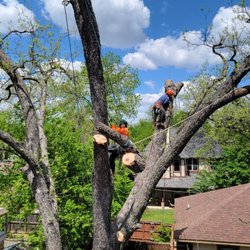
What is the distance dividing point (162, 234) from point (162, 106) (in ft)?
45.6

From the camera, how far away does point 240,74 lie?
6.22m

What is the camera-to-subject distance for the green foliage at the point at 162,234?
19625mm

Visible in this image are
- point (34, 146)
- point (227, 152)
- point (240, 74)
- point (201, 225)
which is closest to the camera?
point (240, 74)

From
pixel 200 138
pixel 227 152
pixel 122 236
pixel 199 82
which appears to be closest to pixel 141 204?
pixel 122 236

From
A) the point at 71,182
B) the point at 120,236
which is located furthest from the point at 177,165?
the point at 120,236

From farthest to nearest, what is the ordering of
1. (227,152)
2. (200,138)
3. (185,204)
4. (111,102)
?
(200,138) → (111,102) → (227,152) → (185,204)

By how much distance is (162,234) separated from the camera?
19.9 meters

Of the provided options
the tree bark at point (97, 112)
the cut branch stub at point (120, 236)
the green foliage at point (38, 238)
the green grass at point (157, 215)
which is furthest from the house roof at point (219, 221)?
the green grass at point (157, 215)

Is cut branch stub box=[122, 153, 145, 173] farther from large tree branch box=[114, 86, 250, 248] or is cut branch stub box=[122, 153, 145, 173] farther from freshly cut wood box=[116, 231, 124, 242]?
freshly cut wood box=[116, 231, 124, 242]

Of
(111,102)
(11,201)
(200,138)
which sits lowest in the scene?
(11,201)

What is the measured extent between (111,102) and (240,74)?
2654cm

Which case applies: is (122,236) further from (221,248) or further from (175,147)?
(221,248)

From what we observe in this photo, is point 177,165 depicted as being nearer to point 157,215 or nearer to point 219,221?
point 157,215

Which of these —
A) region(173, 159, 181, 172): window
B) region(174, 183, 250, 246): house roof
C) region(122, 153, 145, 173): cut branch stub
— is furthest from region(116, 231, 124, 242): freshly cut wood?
region(173, 159, 181, 172): window
